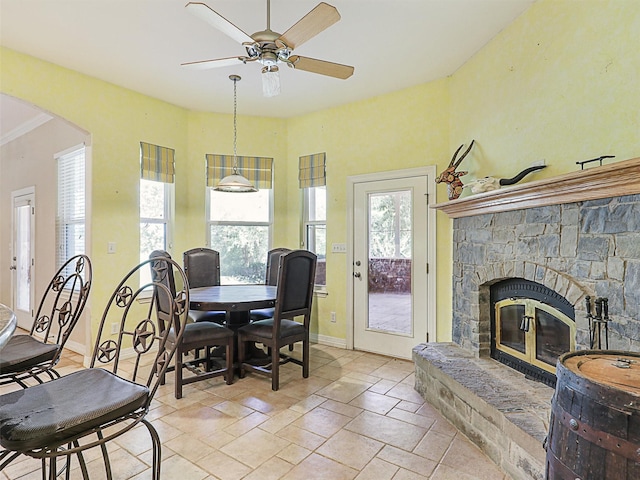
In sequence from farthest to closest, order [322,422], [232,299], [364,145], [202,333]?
[364,145] < [232,299] < [202,333] < [322,422]

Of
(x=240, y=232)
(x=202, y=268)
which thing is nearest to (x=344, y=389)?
(x=202, y=268)

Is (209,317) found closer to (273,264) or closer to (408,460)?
(273,264)

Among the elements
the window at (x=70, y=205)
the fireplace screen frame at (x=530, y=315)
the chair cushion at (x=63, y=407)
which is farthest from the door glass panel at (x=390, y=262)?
the window at (x=70, y=205)

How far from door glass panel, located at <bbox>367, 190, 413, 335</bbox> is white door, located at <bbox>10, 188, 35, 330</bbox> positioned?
4.27 m

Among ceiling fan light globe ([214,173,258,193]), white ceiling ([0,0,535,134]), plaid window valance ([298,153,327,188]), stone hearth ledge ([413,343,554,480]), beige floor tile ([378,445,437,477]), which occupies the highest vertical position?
white ceiling ([0,0,535,134])

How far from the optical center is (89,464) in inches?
78.5

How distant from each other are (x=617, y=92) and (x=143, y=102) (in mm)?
4072

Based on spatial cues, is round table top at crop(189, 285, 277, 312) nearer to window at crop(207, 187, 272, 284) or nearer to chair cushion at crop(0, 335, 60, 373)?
window at crop(207, 187, 272, 284)

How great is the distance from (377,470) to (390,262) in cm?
219

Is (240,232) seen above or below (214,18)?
below

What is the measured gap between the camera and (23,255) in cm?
503

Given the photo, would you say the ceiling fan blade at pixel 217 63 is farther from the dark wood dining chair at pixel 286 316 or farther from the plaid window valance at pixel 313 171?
the plaid window valance at pixel 313 171

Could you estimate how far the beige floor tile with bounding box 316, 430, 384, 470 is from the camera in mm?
2055

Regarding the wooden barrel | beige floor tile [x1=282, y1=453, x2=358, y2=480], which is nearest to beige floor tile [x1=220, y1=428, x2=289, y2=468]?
beige floor tile [x1=282, y1=453, x2=358, y2=480]
